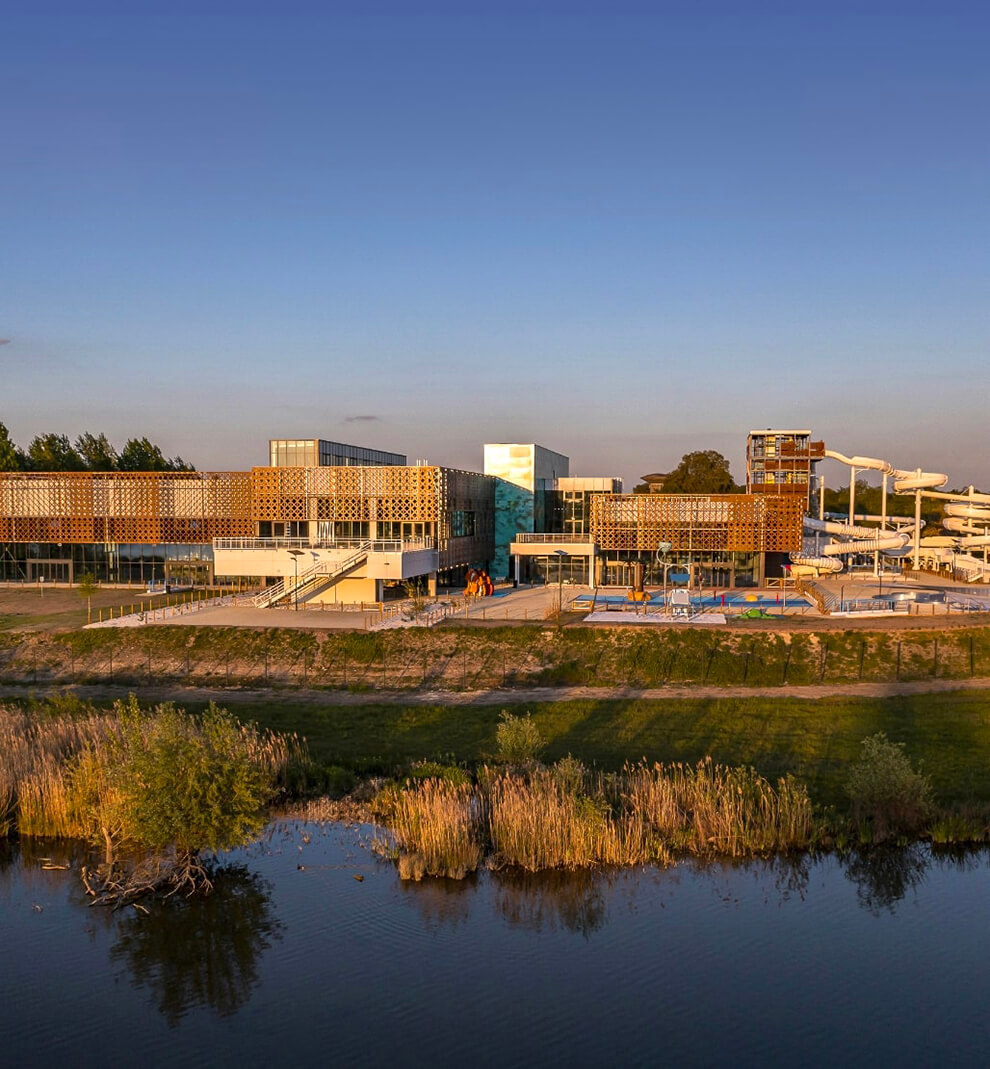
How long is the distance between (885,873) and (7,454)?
77833 mm

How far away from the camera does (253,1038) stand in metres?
15.4

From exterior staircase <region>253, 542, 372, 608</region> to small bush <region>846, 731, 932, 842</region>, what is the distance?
3324 cm

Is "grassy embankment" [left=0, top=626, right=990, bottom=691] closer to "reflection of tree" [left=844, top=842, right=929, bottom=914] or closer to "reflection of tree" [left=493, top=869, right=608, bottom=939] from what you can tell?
"reflection of tree" [left=844, top=842, right=929, bottom=914]

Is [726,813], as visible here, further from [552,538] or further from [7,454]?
[7,454]

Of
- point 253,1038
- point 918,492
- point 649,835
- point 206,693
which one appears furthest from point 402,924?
point 918,492

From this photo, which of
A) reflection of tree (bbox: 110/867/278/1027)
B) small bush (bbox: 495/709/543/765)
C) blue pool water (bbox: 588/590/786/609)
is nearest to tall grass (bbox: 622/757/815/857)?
small bush (bbox: 495/709/543/765)

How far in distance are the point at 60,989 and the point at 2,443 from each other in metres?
73.5

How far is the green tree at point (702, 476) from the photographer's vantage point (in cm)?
9475

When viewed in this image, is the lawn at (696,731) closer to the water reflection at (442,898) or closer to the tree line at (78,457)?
the water reflection at (442,898)

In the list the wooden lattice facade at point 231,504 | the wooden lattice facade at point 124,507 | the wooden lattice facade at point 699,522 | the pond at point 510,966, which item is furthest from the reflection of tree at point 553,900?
the wooden lattice facade at point 124,507

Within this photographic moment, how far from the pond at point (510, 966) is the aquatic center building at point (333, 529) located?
109ft

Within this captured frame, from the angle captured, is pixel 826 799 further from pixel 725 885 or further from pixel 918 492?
pixel 918 492

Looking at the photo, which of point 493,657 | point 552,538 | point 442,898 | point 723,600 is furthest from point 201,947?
point 552,538

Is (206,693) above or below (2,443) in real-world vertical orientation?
below
